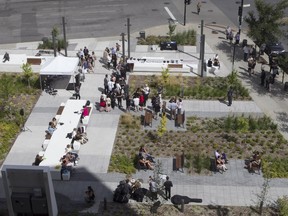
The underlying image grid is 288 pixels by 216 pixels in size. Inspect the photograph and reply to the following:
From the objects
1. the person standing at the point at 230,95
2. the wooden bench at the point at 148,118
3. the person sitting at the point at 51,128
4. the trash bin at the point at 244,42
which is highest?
the trash bin at the point at 244,42

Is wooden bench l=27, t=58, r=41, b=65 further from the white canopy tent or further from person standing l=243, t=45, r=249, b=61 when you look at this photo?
person standing l=243, t=45, r=249, b=61

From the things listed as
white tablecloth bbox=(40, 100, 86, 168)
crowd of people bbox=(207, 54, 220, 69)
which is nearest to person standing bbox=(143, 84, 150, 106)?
white tablecloth bbox=(40, 100, 86, 168)

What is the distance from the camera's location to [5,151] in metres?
27.3

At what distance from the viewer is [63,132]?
2798 centimetres

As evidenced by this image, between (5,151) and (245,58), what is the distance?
64.7ft

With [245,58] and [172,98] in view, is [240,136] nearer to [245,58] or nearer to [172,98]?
[172,98]

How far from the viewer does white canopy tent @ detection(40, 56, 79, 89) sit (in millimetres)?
33219

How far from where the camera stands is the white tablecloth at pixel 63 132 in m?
25.8

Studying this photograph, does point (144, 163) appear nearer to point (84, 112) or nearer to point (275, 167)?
point (84, 112)

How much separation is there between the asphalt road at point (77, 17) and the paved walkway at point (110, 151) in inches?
343

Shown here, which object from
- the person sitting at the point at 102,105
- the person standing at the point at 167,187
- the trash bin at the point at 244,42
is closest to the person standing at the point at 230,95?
the person sitting at the point at 102,105

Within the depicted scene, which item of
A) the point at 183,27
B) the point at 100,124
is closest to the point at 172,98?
the point at 100,124

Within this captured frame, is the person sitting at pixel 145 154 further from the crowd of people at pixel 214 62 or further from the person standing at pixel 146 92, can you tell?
the crowd of people at pixel 214 62

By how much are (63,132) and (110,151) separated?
2.85 metres
